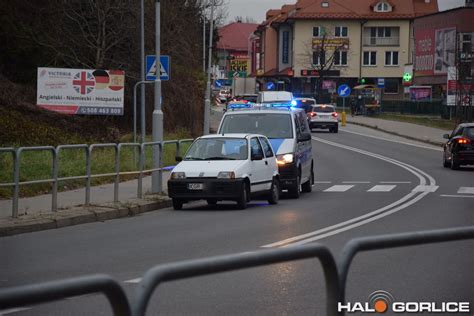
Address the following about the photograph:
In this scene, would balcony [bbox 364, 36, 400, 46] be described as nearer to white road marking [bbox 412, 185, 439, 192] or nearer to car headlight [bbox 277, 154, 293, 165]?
white road marking [bbox 412, 185, 439, 192]

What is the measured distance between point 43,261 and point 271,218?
21.2ft

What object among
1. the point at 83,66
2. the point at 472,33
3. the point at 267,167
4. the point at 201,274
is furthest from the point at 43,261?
the point at 472,33

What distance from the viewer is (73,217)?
1592 cm

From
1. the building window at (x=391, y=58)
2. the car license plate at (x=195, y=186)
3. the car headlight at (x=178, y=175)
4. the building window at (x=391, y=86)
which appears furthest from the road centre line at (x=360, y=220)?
the building window at (x=391, y=86)

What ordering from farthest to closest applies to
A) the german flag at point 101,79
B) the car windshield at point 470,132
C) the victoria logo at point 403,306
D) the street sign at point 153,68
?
the car windshield at point 470,132, the german flag at point 101,79, the street sign at point 153,68, the victoria logo at point 403,306

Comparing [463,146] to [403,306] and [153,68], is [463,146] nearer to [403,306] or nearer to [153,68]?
[153,68]

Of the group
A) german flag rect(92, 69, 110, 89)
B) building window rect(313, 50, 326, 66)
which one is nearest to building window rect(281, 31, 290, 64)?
building window rect(313, 50, 326, 66)

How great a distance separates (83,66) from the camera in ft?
129

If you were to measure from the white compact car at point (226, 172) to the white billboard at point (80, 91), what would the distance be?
806 cm

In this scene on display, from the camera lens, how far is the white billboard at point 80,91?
2772 centimetres

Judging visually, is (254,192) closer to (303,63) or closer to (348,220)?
(348,220)

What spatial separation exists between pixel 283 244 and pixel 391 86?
9934 cm

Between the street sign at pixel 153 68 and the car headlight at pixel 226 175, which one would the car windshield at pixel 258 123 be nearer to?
the street sign at pixel 153 68

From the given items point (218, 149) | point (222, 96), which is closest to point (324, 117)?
point (218, 149)
